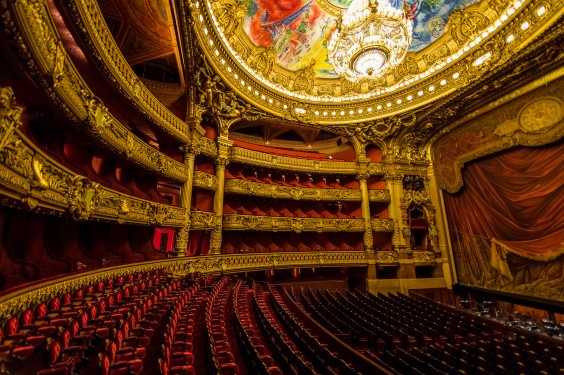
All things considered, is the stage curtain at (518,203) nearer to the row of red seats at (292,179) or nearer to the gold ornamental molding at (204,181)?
the row of red seats at (292,179)

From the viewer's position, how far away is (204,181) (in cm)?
735

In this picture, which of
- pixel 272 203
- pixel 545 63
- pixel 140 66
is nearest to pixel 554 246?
pixel 545 63

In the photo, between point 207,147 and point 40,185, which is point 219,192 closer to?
point 207,147

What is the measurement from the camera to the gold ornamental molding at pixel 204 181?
712 centimetres

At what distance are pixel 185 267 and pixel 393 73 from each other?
31.7 feet

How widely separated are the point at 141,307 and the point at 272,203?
7.07 m

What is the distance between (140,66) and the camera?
8086 millimetres

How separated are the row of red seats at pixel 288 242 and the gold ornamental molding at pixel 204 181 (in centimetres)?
188

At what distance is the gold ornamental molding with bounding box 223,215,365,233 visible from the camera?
795 cm

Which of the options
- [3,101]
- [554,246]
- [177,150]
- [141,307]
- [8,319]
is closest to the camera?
[3,101]

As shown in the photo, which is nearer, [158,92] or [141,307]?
[141,307]

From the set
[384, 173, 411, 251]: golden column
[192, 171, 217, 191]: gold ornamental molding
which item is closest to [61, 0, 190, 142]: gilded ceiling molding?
[192, 171, 217, 191]: gold ornamental molding

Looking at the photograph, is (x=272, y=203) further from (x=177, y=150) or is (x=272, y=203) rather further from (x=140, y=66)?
(x=140, y=66)

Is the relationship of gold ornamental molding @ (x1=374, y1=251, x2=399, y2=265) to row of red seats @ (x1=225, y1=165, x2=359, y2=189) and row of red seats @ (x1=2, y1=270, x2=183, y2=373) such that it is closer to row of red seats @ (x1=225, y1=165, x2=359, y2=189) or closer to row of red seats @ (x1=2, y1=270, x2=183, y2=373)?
row of red seats @ (x1=225, y1=165, x2=359, y2=189)
